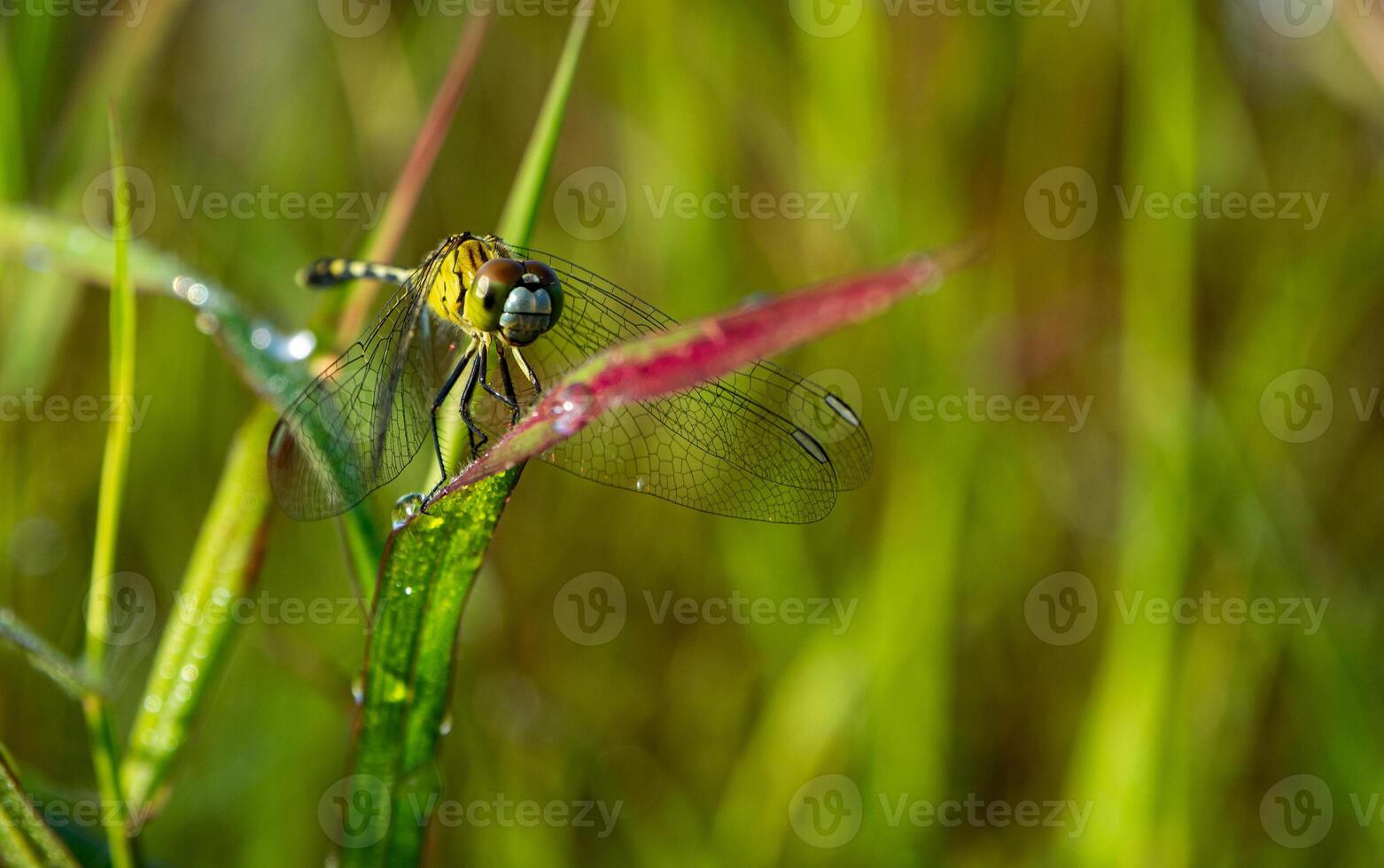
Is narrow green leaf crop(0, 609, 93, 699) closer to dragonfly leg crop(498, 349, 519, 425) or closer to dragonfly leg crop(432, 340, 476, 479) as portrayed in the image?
dragonfly leg crop(432, 340, 476, 479)

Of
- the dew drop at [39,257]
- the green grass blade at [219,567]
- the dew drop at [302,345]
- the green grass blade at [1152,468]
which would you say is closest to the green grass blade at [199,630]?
the green grass blade at [219,567]

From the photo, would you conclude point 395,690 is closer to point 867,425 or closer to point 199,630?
point 199,630

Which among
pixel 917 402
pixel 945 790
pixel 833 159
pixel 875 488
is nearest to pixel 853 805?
pixel 945 790

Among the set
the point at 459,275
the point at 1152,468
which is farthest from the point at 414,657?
the point at 1152,468

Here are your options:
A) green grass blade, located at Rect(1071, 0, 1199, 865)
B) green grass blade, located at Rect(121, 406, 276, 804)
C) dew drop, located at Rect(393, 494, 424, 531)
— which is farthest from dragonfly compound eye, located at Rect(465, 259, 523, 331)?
green grass blade, located at Rect(1071, 0, 1199, 865)

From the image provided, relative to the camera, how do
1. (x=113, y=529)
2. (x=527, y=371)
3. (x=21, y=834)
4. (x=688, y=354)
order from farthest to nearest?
(x=527, y=371)
(x=113, y=529)
(x=21, y=834)
(x=688, y=354)

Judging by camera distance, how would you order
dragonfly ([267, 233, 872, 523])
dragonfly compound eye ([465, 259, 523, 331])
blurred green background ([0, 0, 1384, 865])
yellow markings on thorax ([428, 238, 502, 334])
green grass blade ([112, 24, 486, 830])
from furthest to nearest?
blurred green background ([0, 0, 1384, 865]) → yellow markings on thorax ([428, 238, 502, 334]) → dragonfly compound eye ([465, 259, 523, 331]) → dragonfly ([267, 233, 872, 523]) → green grass blade ([112, 24, 486, 830])

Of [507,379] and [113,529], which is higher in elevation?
[507,379]
